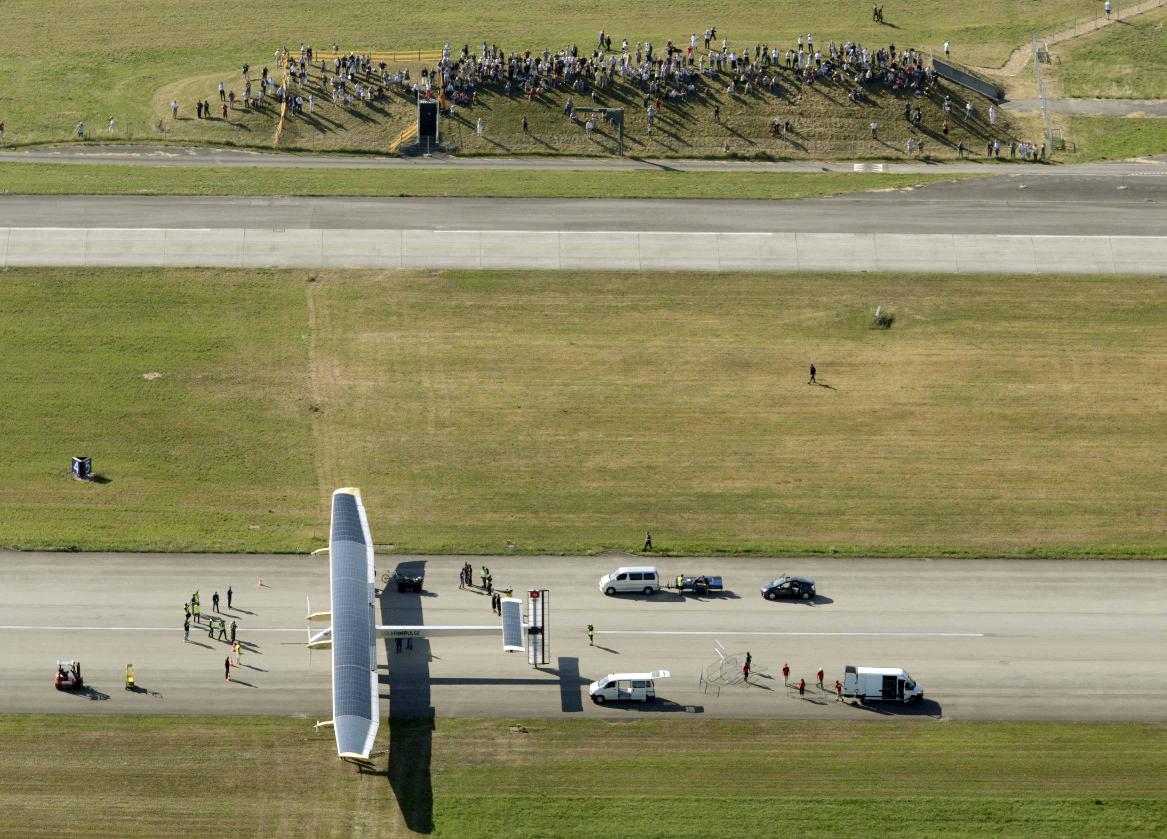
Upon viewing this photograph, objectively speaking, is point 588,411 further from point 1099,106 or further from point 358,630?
point 1099,106

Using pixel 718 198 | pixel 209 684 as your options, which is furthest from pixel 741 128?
pixel 209 684

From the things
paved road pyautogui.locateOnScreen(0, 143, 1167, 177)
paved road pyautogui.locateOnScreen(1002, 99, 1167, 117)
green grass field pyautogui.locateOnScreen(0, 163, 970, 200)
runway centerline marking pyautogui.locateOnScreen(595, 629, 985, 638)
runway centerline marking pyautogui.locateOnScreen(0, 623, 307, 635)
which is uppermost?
paved road pyautogui.locateOnScreen(1002, 99, 1167, 117)

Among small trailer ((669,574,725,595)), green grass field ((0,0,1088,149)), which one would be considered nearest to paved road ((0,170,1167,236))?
green grass field ((0,0,1088,149))

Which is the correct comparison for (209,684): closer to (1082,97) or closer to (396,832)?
(396,832)

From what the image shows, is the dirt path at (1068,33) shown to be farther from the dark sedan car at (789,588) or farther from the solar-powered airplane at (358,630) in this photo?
the solar-powered airplane at (358,630)

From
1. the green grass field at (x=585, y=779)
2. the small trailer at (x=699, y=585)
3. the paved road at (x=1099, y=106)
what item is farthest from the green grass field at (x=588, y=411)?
the paved road at (x=1099, y=106)

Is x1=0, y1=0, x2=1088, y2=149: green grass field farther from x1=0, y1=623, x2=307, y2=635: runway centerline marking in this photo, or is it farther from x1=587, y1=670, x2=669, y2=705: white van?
x1=587, y1=670, x2=669, y2=705: white van
